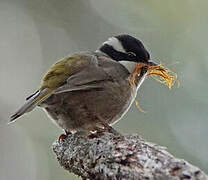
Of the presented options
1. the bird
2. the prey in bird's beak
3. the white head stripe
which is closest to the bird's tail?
the bird

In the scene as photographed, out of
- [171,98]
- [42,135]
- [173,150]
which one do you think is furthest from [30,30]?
[173,150]

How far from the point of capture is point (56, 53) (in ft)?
24.2

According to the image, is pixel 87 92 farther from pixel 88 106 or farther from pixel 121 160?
pixel 121 160

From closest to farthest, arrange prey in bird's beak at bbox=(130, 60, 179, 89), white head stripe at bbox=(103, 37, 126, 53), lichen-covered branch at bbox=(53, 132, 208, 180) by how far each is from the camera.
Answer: lichen-covered branch at bbox=(53, 132, 208, 180)
prey in bird's beak at bbox=(130, 60, 179, 89)
white head stripe at bbox=(103, 37, 126, 53)

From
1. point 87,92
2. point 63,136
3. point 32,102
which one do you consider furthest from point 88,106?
point 32,102

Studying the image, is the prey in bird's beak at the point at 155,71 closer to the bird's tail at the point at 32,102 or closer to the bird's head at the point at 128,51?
the bird's head at the point at 128,51

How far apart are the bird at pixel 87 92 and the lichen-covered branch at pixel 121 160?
1.15 feet

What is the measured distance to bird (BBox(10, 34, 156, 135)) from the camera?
387cm

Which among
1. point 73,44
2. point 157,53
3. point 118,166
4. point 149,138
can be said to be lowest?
point 118,166

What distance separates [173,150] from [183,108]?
0.93 meters

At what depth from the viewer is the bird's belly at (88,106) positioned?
3895 mm

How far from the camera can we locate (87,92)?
13.1 feet

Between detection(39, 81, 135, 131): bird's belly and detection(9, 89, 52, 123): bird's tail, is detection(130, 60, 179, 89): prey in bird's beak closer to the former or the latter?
detection(39, 81, 135, 131): bird's belly

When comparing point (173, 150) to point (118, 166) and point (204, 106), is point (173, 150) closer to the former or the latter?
point (204, 106)
